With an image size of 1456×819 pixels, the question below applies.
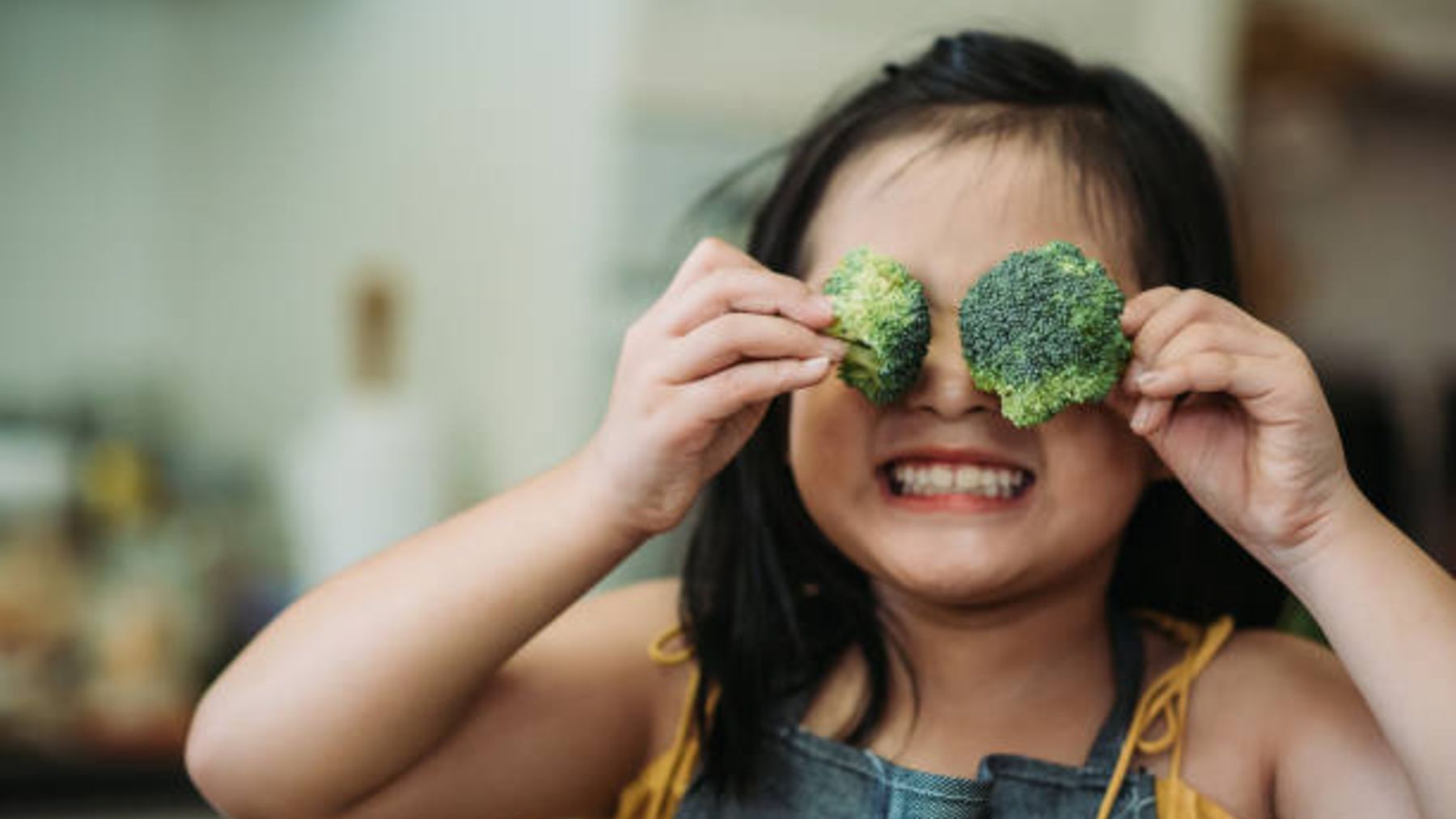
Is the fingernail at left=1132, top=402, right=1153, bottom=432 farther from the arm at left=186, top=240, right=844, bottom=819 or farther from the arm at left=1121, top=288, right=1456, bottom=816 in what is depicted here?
the arm at left=186, top=240, right=844, bottom=819

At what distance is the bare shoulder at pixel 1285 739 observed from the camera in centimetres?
95

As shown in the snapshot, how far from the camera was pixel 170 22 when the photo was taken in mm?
3477

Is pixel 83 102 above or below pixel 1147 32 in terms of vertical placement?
below

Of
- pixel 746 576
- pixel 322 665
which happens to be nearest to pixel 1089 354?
pixel 746 576

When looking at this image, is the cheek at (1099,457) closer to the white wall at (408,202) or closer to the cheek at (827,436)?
the cheek at (827,436)

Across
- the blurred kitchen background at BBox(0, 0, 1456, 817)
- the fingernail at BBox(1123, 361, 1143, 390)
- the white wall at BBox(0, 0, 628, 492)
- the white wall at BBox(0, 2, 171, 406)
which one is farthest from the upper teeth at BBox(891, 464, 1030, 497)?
the white wall at BBox(0, 2, 171, 406)

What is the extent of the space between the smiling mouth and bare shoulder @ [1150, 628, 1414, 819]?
0.73ft

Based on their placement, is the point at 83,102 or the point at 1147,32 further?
the point at 83,102

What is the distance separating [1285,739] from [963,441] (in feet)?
1.03

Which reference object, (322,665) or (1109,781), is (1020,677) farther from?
(322,665)

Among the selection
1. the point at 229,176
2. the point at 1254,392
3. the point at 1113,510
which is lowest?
the point at 229,176

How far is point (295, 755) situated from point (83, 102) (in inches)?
112

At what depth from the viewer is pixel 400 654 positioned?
3.22 ft

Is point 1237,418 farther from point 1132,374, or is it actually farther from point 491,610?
point 491,610
